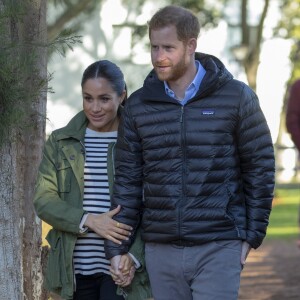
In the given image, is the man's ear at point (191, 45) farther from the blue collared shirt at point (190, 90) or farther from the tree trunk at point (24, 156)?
the tree trunk at point (24, 156)

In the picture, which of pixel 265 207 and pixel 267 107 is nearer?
pixel 265 207

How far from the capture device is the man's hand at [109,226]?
5.45 m

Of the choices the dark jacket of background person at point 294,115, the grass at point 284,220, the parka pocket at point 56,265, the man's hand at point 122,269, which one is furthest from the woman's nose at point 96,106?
the grass at point 284,220

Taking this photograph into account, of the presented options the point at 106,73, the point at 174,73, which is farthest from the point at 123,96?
the point at 174,73

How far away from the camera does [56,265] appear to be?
556 cm

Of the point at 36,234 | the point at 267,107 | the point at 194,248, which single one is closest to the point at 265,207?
the point at 194,248

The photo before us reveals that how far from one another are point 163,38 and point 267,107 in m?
38.1

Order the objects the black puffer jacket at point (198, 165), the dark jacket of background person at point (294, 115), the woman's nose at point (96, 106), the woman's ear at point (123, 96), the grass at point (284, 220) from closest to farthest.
A: the black puffer jacket at point (198, 165) < the woman's nose at point (96, 106) < the woman's ear at point (123, 96) < the dark jacket of background person at point (294, 115) < the grass at point (284, 220)

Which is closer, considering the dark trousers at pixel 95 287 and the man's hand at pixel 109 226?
the man's hand at pixel 109 226

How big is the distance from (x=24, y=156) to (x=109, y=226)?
5.16 feet

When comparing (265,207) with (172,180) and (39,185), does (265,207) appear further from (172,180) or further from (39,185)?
(39,185)

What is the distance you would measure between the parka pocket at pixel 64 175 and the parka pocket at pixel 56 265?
8.8 inches

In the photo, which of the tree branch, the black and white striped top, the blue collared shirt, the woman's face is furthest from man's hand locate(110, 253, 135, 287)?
the tree branch

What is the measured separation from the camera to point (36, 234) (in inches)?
282
